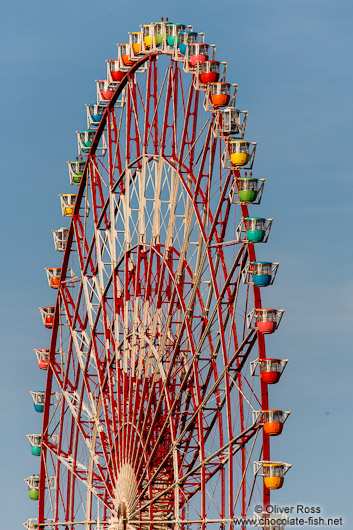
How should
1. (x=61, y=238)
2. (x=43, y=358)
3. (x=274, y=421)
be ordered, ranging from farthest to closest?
(x=43, y=358), (x=61, y=238), (x=274, y=421)

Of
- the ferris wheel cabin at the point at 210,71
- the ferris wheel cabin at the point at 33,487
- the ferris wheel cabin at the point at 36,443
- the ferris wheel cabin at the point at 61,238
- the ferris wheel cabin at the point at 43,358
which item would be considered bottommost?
the ferris wheel cabin at the point at 33,487

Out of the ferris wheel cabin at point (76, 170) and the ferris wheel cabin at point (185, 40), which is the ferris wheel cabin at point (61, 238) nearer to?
the ferris wheel cabin at point (76, 170)

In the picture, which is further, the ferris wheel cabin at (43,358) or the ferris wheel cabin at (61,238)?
the ferris wheel cabin at (43,358)

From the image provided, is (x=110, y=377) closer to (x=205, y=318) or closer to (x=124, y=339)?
(x=124, y=339)

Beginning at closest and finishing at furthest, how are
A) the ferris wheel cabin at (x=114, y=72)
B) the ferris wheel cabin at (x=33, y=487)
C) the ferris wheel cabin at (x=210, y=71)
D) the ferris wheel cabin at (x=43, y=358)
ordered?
the ferris wheel cabin at (x=210, y=71), the ferris wheel cabin at (x=114, y=72), the ferris wheel cabin at (x=33, y=487), the ferris wheel cabin at (x=43, y=358)

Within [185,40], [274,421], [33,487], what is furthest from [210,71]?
[33,487]

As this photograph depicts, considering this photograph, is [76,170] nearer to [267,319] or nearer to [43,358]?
[43,358]

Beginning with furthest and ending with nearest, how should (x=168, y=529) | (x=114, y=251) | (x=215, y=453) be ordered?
(x=114, y=251) < (x=168, y=529) < (x=215, y=453)

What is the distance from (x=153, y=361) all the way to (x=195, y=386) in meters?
5.96

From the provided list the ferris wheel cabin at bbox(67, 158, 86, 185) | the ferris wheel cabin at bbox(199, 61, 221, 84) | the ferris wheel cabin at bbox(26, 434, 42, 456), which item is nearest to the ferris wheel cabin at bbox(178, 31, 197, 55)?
the ferris wheel cabin at bbox(199, 61, 221, 84)

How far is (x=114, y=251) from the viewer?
89.8 metres

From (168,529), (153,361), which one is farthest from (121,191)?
(168,529)

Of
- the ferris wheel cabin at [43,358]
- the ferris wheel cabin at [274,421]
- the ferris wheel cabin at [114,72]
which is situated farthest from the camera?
the ferris wheel cabin at [43,358]

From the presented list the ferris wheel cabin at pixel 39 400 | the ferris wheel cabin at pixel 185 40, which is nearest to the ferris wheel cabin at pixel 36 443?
the ferris wheel cabin at pixel 39 400
